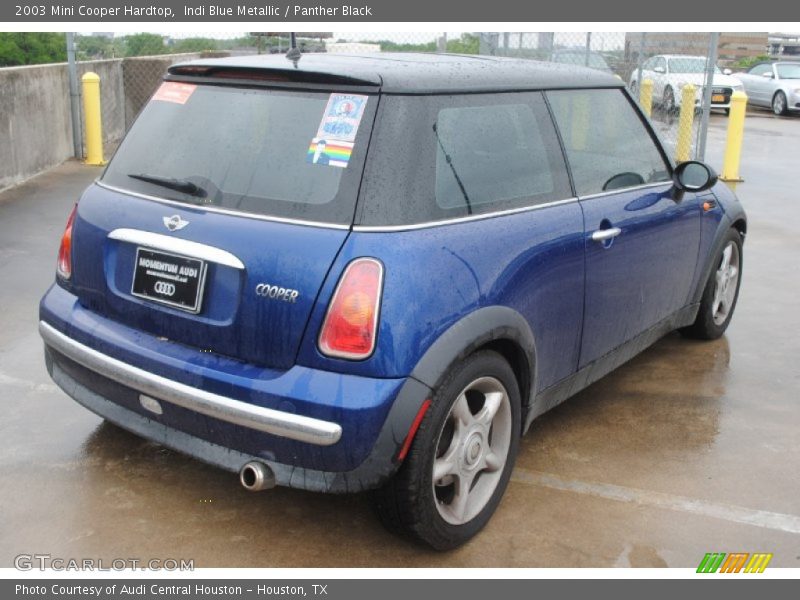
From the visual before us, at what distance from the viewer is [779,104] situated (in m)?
24.0

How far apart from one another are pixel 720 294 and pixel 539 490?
2497 millimetres

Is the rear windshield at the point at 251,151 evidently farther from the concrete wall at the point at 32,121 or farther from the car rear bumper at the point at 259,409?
the concrete wall at the point at 32,121

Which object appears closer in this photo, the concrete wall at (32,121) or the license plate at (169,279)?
the license plate at (169,279)

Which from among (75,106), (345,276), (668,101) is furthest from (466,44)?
(345,276)

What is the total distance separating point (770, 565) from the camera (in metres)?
3.28

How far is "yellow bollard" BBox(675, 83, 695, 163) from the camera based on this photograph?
1243 centimetres

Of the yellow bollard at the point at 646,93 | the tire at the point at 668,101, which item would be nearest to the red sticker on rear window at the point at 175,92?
the yellow bollard at the point at 646,93

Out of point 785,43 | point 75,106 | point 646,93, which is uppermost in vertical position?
point 785,43

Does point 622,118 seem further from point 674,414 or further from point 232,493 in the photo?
point 232,493

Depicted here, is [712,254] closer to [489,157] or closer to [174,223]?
[489,157]

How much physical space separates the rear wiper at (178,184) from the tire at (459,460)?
1123mm

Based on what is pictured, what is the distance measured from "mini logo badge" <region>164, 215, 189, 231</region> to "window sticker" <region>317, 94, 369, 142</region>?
22.5 inches

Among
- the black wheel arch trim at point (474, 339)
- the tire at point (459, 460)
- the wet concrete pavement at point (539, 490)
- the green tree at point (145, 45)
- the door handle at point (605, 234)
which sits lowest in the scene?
the wet concrete pavement at point (539, 490)

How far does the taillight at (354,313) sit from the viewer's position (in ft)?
9.44
